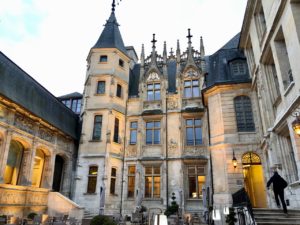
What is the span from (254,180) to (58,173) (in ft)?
48.0

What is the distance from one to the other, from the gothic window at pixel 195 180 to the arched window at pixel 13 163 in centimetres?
1180

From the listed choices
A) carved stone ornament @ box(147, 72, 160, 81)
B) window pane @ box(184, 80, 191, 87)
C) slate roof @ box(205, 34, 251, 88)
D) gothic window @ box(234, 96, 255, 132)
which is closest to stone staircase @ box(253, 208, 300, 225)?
gothic window @ box(234, 96, 255, 132)

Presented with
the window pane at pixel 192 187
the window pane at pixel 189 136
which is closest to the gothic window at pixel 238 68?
the window pane at pixel 189 136

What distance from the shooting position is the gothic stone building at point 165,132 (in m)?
15.5

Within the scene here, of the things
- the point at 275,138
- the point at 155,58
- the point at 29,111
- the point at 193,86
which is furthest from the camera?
the point at 155,58

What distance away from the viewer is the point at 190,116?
1991 cm

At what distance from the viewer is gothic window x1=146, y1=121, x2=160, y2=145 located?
20.1 metres

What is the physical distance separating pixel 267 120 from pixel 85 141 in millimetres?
13214

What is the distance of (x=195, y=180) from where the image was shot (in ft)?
60.2

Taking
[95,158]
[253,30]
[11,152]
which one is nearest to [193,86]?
[253,30]

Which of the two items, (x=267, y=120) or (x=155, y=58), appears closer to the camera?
(x=267, y=120)

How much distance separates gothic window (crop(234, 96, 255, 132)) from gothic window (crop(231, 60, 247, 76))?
207 centimetres

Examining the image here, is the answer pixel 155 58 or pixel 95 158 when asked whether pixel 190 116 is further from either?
pixel 95 158

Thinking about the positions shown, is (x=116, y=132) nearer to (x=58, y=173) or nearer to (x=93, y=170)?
(x=93, y=170)
